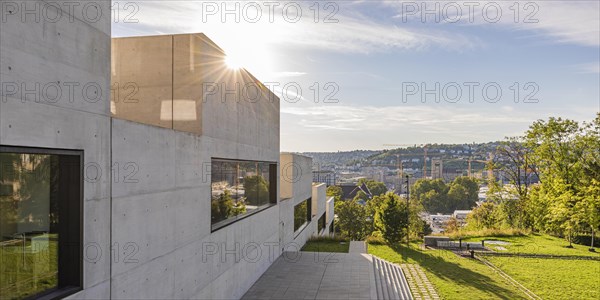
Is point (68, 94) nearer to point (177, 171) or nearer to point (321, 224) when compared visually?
point (177, 171)

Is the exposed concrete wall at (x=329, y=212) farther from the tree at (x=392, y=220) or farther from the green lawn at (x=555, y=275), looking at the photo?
the green lawn at (x=555, y=275)

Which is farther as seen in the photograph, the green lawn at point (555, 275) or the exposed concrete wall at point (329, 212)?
the exposed concrete wall at point (329, 212)

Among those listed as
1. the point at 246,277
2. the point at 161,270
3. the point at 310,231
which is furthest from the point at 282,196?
the point at 161,270

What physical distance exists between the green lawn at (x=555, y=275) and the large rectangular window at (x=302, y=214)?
13.1m

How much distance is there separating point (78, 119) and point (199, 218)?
5309mm

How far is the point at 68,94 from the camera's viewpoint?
5.87 metres

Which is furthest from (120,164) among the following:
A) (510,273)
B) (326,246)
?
(326,246)

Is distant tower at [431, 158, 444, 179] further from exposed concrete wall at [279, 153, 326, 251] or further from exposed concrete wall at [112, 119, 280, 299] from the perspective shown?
exposed concrete wall at [112, 119, 280, 299]

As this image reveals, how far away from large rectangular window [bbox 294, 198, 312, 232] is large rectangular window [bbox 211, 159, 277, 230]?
7905mm

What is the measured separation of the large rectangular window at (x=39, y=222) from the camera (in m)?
5.30

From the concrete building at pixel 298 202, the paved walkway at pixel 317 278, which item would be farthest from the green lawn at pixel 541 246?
the paved walkway at pixel 317 278

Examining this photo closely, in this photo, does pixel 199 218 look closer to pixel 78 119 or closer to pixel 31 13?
pixel 78 119

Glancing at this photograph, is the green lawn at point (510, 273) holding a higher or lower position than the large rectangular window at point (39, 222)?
lower

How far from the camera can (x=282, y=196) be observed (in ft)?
81.1
